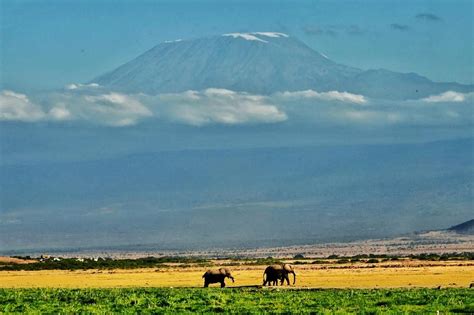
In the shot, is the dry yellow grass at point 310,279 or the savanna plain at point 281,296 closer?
the savanna plain at point 281,296

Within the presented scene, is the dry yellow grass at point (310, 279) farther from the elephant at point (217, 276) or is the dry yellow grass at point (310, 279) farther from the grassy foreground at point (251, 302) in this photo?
the grassy foreground at point (251, 302)

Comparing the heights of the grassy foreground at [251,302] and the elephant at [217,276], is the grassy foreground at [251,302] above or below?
below

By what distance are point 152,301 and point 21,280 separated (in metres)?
29.7

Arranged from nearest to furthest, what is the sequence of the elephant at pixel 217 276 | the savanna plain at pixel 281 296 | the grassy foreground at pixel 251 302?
the grassy foreground at pixel 251 302
the savanna plain at pixel 281 296
the elephant at pixel 217 276

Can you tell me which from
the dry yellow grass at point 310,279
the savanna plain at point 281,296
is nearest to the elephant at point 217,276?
the savanna plain at point 281,296

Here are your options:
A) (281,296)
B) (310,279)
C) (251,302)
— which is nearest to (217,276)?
(310,279)

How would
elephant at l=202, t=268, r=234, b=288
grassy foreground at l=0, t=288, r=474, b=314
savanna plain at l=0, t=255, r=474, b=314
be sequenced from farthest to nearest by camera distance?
elephant at l=202, t=268, r=234, b=288, savanna plain at l=0, t=255, r=474, b=314, grassy foreground at l=0, t=288, r=474, b=314

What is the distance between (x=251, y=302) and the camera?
37.1 metres

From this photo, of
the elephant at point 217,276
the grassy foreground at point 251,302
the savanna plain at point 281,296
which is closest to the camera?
the grassy foreground at point 251,302

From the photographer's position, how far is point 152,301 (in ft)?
125

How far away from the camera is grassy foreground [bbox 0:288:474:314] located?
33375mm

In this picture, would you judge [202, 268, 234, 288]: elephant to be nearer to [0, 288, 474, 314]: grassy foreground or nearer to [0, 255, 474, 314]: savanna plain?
[0, 255, 474, 314]: savanna plain

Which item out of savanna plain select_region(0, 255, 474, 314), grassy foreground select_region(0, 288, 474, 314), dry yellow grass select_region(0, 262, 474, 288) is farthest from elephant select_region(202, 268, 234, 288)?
grassy foreground select_region(0, 288, 474, 314)

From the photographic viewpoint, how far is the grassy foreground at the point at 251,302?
3338cm
